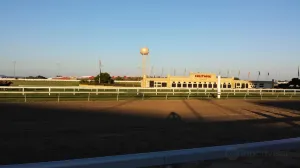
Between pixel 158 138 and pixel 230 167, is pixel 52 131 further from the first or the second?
pixel 230 167

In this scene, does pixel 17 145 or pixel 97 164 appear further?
pixel 17 145

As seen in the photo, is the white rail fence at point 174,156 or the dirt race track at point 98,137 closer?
the white rail fence at point 174,156

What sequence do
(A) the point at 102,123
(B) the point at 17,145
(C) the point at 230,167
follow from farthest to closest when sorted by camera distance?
(A) the point at 102,123
(B) the point at 17,145
(C) the point at 230,167

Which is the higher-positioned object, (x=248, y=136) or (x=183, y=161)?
(x=183, y=161)

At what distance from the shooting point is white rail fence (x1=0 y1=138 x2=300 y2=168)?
3794 mm

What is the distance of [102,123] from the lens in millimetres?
14945

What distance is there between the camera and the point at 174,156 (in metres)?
4.28

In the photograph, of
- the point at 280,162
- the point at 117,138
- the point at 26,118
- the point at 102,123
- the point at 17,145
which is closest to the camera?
the point at 280,162

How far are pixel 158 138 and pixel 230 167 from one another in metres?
5.79

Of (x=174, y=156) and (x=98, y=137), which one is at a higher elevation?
(x=174, y=156)

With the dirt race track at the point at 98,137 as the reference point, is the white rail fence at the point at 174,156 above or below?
above

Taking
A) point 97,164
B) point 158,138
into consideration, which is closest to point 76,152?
point 158,138

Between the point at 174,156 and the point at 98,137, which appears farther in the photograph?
the point at 98,137

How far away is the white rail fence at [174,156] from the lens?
379 centimetres
